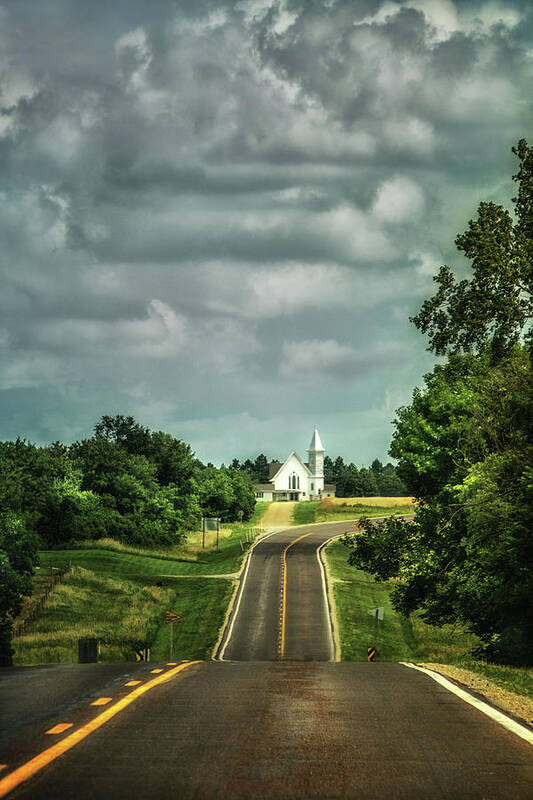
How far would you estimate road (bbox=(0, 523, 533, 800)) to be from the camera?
5.27 metres

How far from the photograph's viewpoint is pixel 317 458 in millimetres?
182750

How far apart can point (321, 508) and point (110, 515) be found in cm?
4831

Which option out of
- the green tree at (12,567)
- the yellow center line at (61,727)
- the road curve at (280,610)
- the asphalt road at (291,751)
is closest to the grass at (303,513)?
the road curve at (280,610)

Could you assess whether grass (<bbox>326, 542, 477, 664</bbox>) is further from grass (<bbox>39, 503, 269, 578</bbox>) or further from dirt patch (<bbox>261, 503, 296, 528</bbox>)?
dirt patch (<bbox>261, 503, 296, 528</bbox>)

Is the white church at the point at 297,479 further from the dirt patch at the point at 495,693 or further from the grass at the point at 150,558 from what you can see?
the dirt patch at the point at 495,693

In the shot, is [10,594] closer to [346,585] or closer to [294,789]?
[346,585]

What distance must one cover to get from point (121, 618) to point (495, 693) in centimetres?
3912

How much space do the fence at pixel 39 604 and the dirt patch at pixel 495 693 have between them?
107 ft

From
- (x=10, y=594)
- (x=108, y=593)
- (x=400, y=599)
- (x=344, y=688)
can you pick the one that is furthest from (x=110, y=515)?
(x=344, y=688)

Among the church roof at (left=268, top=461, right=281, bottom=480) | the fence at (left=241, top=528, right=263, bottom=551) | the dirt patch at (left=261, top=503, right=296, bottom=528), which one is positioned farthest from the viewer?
the church roof at (left=268, top=461, right=281, bottom=480)

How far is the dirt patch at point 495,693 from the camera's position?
8.91 metres

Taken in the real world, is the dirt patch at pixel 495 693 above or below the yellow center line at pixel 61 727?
below

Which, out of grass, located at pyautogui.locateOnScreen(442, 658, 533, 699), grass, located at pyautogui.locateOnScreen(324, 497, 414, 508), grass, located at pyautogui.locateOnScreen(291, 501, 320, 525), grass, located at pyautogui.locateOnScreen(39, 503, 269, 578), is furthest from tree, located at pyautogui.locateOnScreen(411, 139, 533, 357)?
grass, located at pyautogui.locateOnScreen(324, 497, 414, 508)

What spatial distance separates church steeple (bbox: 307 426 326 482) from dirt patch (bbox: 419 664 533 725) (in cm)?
16824
